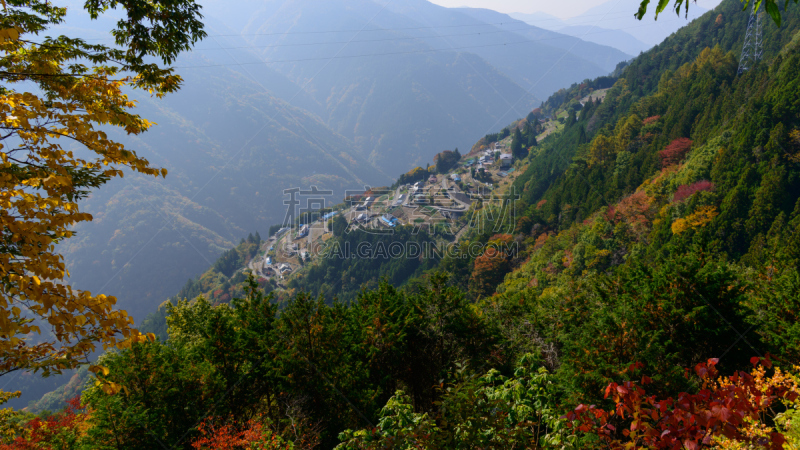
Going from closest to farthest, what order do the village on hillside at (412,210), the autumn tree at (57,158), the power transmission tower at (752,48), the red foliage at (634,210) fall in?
1. the autumn tree at (57,158)
2. the red foliage at (634,210)
3. the power transmission tower at (752,48)
4. the village on hillside at (412,210)

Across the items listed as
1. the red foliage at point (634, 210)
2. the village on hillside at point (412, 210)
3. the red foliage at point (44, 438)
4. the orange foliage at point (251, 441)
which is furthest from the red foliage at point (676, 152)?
the red foliage at point (44, 438)

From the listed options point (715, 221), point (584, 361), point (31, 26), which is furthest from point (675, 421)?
point (715, 221)

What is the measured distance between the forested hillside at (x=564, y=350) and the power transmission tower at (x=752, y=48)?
360 inches

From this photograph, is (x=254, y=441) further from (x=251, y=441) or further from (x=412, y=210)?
(x=412, y=210)

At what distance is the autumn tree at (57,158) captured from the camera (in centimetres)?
239

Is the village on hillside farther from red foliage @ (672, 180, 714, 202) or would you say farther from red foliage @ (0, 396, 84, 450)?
red foliage @ (0, 396, 84, 450)

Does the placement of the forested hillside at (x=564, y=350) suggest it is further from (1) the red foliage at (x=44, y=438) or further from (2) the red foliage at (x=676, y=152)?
(2) the red foliage at (x=676, y=152)

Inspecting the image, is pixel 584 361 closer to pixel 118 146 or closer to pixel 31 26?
pixel 118 146

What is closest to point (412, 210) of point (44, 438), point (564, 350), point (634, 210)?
point (634, 210)

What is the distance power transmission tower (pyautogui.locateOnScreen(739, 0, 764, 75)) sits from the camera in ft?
150

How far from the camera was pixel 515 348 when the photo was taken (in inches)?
550

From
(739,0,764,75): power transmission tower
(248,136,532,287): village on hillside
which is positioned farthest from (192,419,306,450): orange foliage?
(248,136,532,287): village on hillside

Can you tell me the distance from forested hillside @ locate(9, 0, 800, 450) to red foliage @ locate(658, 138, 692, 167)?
2955 mm

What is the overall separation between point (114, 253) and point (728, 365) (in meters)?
233
